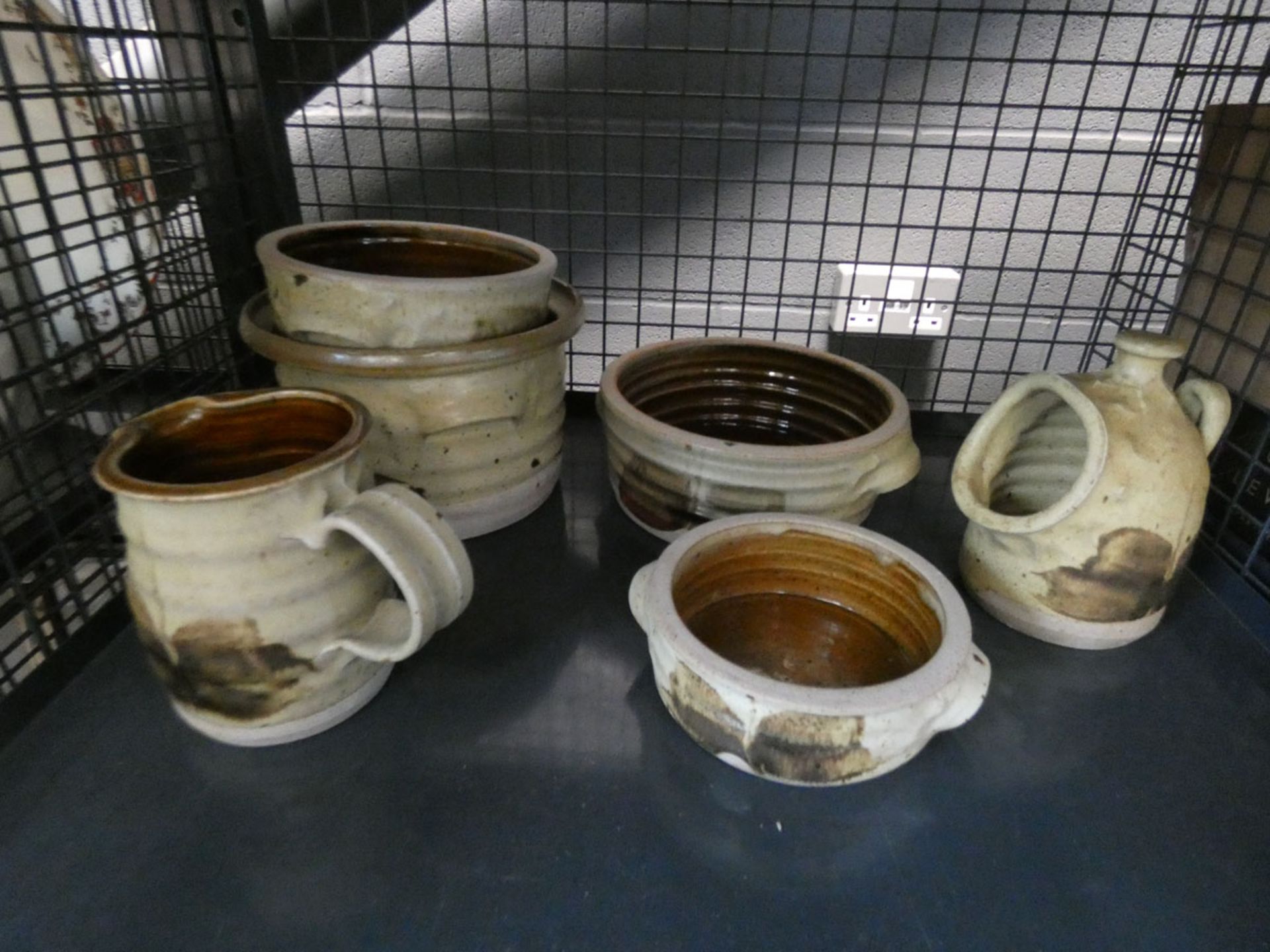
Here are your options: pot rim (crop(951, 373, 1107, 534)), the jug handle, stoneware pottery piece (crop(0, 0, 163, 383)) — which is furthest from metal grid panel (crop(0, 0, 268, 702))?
the jug handle

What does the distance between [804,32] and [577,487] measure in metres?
0.50

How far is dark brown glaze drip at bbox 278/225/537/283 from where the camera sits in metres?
0.63

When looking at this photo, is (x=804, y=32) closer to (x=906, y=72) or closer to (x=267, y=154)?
(x=906, y=72)

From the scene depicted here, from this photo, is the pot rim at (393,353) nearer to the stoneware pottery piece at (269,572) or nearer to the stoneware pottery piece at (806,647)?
the stoneware pottery piece at (269,572)

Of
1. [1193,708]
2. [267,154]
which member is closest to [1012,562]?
[1193,708]

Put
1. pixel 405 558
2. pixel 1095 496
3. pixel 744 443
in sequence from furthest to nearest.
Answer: pixel 744 443 < pixel 1095 496 < pixel 405 558

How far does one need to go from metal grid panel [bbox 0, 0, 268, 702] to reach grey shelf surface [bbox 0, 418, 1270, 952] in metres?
0.07

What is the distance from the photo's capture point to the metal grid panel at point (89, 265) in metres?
0.47

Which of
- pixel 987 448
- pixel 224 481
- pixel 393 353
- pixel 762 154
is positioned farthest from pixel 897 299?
pixel 224 481

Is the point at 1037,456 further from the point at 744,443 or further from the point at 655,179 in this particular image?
the point at 655,179

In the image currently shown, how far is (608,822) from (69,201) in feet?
1.83

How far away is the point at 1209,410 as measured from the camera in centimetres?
52

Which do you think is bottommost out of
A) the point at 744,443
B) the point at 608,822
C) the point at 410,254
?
the point at 608,822

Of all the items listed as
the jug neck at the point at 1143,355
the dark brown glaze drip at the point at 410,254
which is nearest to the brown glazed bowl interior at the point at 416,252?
the dark brown glaze drip at the point at 410,254
